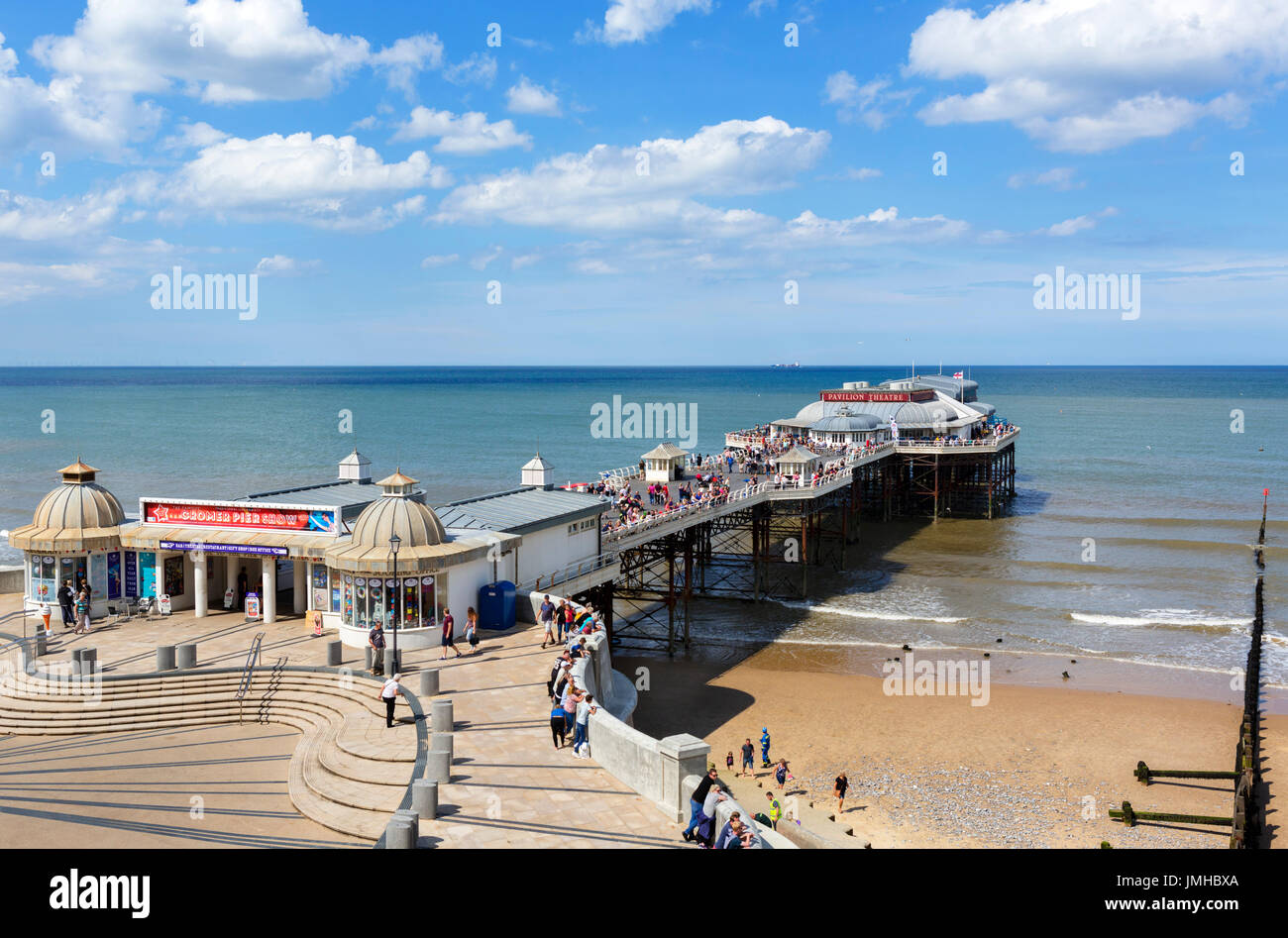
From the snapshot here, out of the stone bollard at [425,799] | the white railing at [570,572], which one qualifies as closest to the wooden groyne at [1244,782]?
the white railing at [570,572]

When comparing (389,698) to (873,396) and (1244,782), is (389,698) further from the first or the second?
(873,396)

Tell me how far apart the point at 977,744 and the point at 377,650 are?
48.3ft

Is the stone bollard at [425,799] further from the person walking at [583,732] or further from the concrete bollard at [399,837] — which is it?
the person walking at [583,732]

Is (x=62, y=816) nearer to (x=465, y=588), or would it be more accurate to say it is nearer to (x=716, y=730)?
(x=465, y=588)

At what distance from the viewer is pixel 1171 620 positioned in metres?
37.2

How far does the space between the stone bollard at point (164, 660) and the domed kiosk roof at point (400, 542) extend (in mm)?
3567

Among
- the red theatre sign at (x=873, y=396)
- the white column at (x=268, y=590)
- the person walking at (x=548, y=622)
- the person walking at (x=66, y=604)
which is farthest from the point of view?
the red theatre sign at (x=873, y=396)

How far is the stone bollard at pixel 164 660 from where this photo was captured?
19703 millimetres

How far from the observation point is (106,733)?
59.6ft

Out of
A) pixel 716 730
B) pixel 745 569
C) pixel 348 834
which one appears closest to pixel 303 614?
pixel 716 730

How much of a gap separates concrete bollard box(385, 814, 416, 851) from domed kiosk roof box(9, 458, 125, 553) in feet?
52.7

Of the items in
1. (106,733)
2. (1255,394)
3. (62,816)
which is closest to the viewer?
(62,816)

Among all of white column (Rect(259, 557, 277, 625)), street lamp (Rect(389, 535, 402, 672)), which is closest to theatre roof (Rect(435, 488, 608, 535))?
street lamp (Rect(389, 535, 402, 672))
